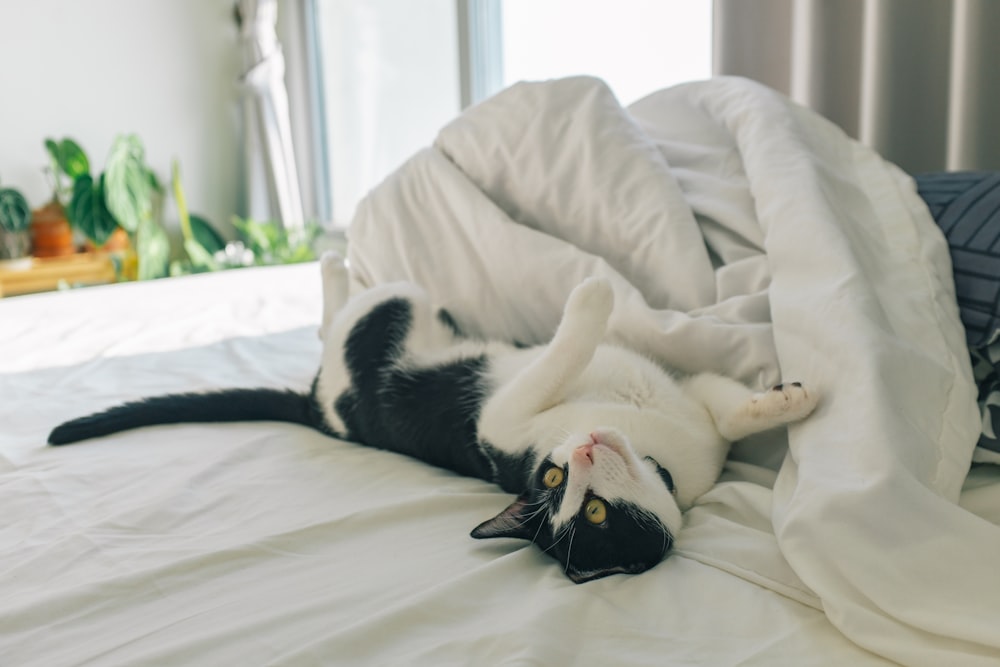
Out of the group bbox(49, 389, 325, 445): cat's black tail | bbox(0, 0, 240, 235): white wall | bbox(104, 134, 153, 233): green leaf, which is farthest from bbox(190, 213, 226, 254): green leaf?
bbox(49, 389, 325, 445): cat's black tail

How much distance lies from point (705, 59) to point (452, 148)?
3.79 feet

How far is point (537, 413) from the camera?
1040 mm

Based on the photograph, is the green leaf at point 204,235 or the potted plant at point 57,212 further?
the green leaf at point 204,235

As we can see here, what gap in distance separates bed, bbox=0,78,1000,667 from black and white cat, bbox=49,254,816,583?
0.03 meters

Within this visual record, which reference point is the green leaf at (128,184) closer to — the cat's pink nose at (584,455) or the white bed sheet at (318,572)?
the white bed sheet at (318,572)

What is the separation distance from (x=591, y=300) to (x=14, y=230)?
326cm

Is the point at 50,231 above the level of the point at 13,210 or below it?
below

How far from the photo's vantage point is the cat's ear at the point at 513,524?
32.3 inches

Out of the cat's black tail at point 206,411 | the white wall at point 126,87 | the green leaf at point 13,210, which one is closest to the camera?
the cat's black tail at point 206,411

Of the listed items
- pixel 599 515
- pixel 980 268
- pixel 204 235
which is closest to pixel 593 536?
pixel 599 515

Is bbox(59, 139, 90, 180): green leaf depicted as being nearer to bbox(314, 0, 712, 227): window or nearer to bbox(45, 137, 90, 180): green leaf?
→ bbox(45, 137, 90, 180): green leaf

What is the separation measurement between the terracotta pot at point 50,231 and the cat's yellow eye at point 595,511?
346 cm

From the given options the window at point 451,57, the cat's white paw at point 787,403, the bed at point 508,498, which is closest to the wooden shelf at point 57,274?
the window at point 451,57

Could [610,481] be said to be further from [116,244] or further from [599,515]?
[116,244]
